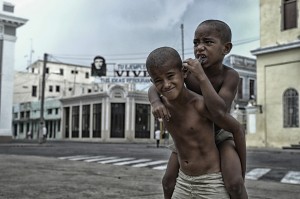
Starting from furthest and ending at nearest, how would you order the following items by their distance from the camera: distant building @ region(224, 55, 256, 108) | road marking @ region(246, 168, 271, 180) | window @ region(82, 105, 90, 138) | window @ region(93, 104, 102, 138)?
window @ region(82, 105, 90, 138), window @ region(93, 104, 102, 138), distant building @ region(224, 55, 256, 108), road marking @ region(246, 168, 271, 180)

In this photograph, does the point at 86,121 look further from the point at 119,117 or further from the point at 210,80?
the point at 210,80

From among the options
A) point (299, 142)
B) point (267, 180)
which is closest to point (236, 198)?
point (267, 180)

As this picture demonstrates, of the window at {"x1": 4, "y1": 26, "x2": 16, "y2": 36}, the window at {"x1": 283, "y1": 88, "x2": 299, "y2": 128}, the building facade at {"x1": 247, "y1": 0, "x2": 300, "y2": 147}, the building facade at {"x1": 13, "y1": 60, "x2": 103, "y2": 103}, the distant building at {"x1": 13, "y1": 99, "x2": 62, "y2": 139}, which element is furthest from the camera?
the building facade at {"x1": 13, "y1": 60, "x2": 103, "y2": 103}

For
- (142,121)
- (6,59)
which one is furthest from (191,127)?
(142,121)

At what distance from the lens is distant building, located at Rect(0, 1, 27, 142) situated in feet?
106

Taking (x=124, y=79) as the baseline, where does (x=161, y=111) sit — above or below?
below

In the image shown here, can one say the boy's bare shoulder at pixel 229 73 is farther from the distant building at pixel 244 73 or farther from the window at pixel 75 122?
the window at pixel 75 122

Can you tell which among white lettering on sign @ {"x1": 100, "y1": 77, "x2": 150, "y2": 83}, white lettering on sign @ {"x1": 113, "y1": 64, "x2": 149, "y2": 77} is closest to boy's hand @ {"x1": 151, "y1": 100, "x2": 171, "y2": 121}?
white lettering on sign @ {"x1": 100, "y1": 77, "x2": 150, "y2": 83}

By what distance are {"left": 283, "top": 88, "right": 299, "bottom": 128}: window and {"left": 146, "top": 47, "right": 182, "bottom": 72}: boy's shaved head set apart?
22.6 m

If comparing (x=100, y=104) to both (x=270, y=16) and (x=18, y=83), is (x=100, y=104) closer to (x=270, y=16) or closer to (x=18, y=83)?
(x=18, y=83)

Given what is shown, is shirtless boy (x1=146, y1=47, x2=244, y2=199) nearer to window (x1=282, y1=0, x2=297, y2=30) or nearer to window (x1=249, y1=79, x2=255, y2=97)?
window (x1=282, y1=0, x2=297, y2=30)

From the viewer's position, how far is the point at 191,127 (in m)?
2.12

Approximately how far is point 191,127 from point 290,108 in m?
23.2

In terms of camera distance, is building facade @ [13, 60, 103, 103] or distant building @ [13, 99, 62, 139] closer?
distant building @ [13, 99, 62, 139]
